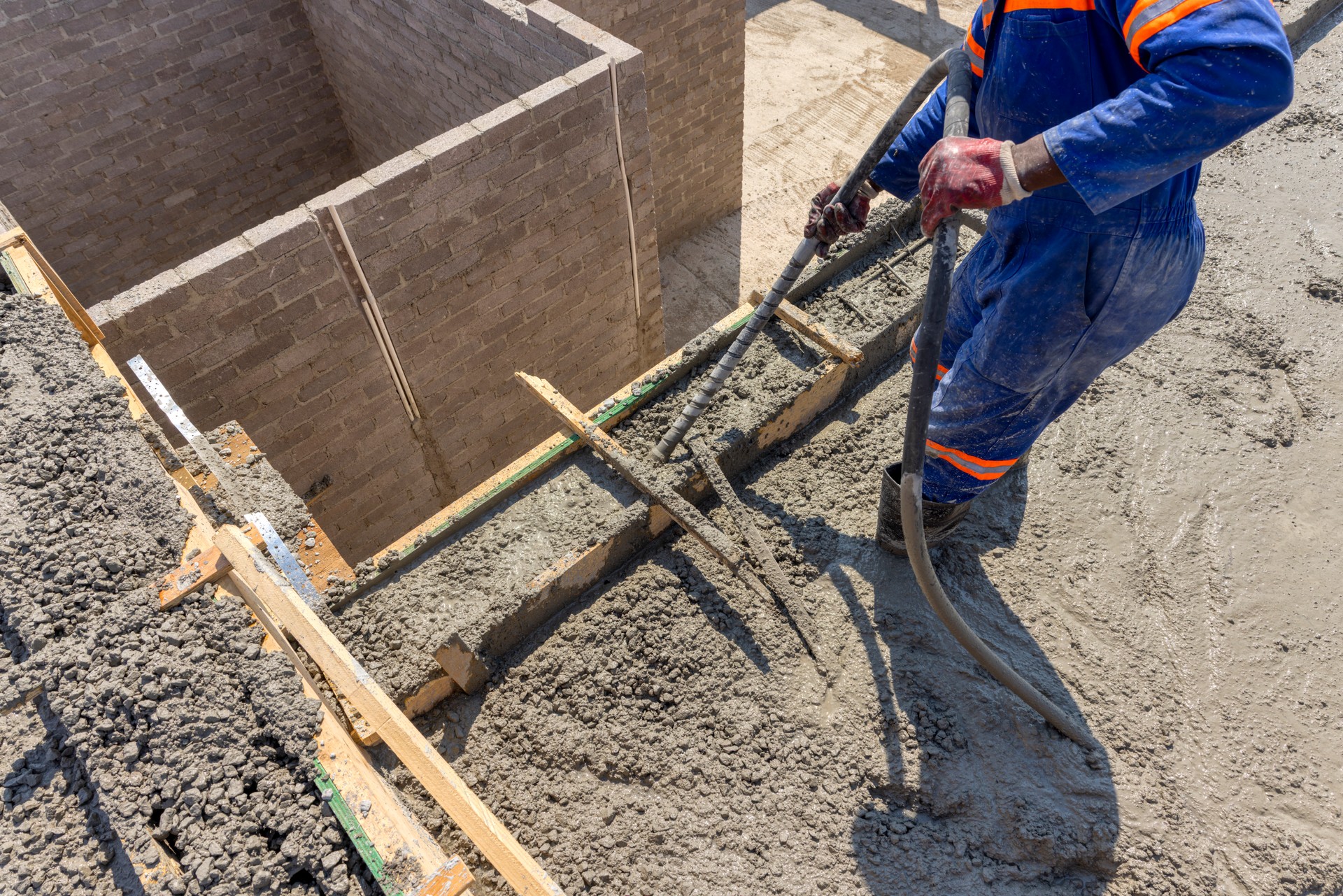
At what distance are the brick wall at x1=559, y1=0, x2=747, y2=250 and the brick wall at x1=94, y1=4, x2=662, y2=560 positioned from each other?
7.05ft

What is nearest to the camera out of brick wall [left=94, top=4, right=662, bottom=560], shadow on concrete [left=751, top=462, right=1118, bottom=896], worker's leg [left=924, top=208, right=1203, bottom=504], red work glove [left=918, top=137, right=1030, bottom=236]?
red work glove [left=918, top=137, right=1030, bottom=236]

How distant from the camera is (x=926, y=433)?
283 cm

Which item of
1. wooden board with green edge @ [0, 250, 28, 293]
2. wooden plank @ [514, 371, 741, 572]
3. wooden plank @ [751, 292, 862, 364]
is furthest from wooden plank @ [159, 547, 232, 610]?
wooden plank @ [751, 292, 862, 364]

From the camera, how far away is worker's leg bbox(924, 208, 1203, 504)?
2674mm

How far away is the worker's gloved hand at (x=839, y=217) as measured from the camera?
10.9 ft

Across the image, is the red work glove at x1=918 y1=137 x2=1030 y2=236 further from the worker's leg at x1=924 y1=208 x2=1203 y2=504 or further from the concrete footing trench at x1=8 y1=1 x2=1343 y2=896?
the concrete footing trench at x1=8 y1=1 x2=1343 y2=896

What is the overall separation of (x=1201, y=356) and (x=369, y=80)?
19.4 ft

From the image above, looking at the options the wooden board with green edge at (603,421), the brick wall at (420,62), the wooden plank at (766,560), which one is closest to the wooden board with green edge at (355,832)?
the wooden board with green edge at (603,421)

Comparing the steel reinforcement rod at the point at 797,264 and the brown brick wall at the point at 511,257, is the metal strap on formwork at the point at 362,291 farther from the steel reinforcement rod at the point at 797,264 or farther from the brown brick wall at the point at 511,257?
the steel reinforcement rod at the point at 797,264

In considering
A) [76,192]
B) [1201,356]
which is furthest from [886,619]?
[76,192]

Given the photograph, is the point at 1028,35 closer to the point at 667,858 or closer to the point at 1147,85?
the point at 1147,85

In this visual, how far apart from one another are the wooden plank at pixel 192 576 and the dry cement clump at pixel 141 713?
0.10ft

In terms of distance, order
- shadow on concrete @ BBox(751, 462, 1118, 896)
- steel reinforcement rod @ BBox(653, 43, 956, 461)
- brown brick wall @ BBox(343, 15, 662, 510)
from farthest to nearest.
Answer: brown brick wall @ BBox(343, 15, 662, 510) → steel reinforcement rod @ BBox(653, 43, 956, 461) → shadow on concrete @ BBox(751, 462, 1118, 896)

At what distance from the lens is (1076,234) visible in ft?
8.68
